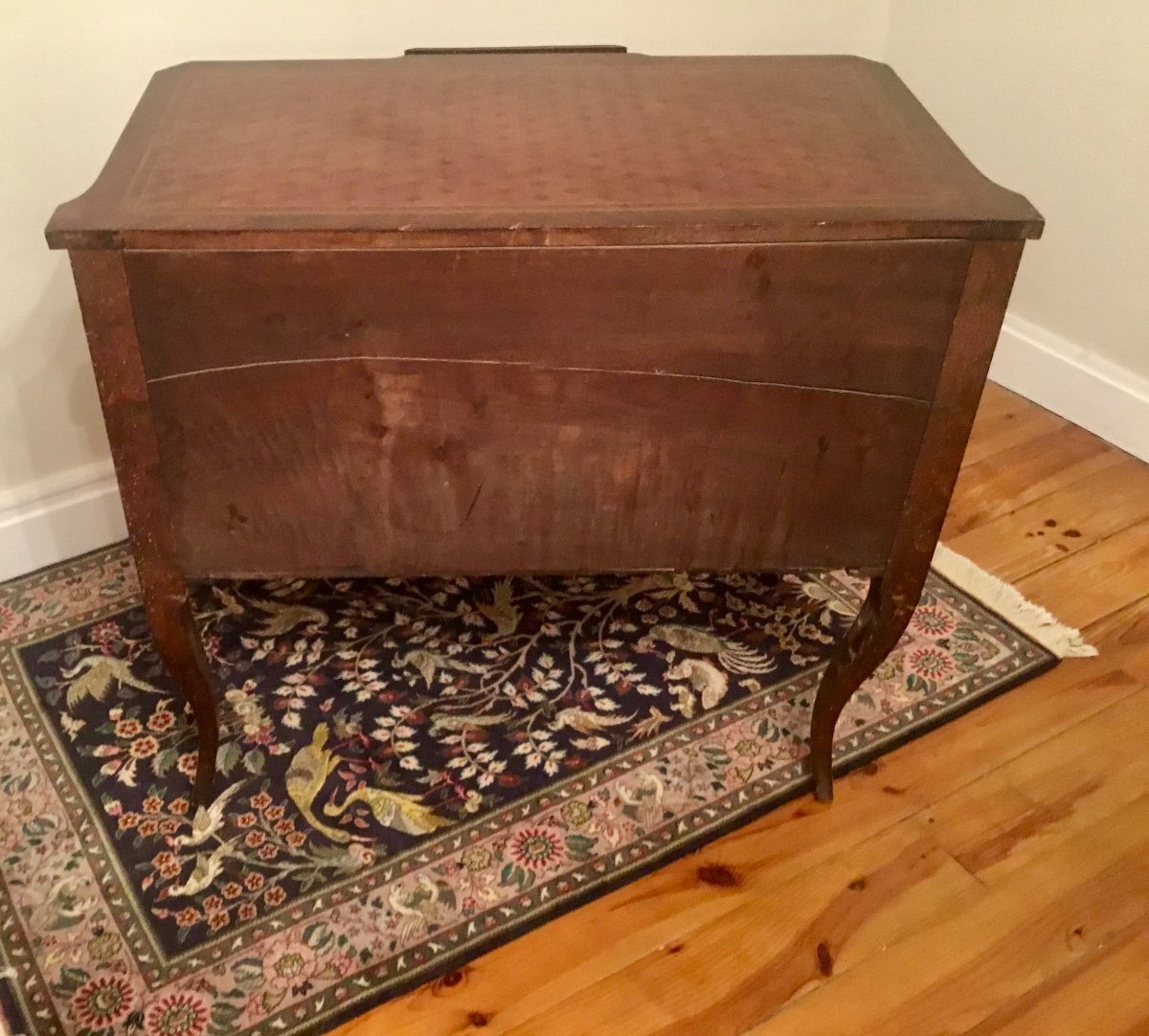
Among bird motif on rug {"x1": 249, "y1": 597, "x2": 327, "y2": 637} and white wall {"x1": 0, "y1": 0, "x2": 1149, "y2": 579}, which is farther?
bird motif on rug {"x1": 249, "y1": 597, "x2": 327, "y2": 637}

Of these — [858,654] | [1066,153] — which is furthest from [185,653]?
[1066,153]

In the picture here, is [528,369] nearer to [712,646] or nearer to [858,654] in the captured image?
[858,654]

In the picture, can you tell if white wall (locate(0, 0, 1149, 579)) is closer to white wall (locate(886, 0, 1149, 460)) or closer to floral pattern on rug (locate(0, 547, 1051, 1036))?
white wall (locate(886, 0, 1149, 460))

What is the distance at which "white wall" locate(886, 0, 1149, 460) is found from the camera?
5.17 ft

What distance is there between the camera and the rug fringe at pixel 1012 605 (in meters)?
1.41

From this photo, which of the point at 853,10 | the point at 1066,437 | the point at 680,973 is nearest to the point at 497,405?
the point at 680,973

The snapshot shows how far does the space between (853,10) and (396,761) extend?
135 centimetres

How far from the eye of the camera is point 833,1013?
1017 mm

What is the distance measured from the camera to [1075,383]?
1804 mm

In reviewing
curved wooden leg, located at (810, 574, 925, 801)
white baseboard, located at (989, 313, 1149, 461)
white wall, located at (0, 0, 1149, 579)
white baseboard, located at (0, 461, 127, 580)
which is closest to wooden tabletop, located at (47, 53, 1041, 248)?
white wall, located at (0, 0, 1149, 579)

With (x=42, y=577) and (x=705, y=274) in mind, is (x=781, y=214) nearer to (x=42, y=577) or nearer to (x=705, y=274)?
(x=705, y=274)

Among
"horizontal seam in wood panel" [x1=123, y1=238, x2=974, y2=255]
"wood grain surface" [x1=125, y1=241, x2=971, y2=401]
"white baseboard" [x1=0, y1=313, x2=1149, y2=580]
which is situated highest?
"horizontal seam in wood panel" [x1=123, y1=238, x2=974, y2=255]

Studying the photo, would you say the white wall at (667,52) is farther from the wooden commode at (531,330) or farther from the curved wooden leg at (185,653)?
the curved wooden leg at (185,653)

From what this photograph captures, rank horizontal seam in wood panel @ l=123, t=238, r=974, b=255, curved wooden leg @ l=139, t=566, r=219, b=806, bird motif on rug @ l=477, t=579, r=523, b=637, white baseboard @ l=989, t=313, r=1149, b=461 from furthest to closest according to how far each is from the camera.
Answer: white baseboard @ l=989, t=313, r=1149, b=461, bird motif on rug @ l=477, t=579, r=523, b=637, curved wooden leg @ l=139, t=566, r=219, b=806, horizontal seam in wood panel @ l=123, t=238, r=974, b=255
